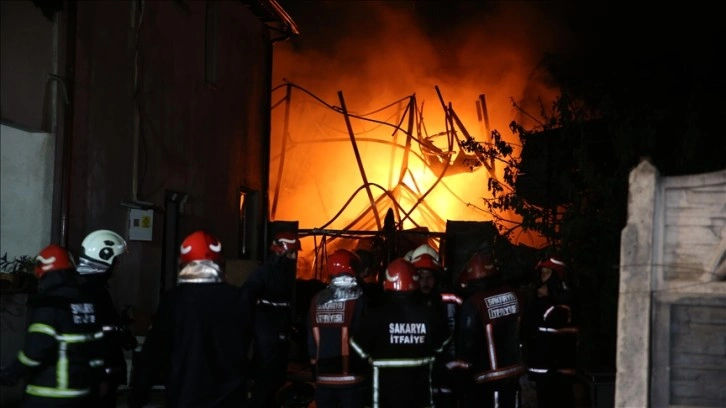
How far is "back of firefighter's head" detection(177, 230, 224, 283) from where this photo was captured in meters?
5.61

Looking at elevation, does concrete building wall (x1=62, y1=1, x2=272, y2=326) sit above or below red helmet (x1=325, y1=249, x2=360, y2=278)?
above

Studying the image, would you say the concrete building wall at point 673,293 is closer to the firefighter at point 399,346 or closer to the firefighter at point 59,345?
the firefighter at point 399,346

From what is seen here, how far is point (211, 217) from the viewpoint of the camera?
42.7 feet

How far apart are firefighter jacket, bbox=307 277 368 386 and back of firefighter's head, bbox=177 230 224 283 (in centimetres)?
187

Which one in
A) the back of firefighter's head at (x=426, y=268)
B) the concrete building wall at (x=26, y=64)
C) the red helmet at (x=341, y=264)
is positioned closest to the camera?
the concrete building wall at (x=26, y=64)

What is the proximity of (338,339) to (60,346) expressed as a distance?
8.44 ft

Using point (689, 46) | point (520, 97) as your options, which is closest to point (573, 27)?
point (520, 97)

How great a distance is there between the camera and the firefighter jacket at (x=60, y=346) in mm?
5465

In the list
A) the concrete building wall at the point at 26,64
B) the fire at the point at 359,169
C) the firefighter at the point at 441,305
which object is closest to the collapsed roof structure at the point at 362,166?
the fire at the point at 359,169

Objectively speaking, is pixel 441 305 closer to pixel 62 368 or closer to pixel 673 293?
pixel 673 293

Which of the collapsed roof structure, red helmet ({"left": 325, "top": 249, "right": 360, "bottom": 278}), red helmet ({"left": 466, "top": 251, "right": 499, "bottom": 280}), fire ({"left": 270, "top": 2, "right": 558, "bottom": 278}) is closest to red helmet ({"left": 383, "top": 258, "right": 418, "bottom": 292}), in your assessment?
red helmet ({"left": 466, "top": 251, "right": 499, "bottom": 280})

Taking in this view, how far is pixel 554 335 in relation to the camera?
354 inches

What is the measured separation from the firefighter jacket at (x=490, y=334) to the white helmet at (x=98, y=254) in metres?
3.14

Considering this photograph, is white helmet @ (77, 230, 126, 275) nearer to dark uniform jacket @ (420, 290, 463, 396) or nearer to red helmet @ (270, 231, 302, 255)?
red helmet @ (270, 231, 302, 255)
